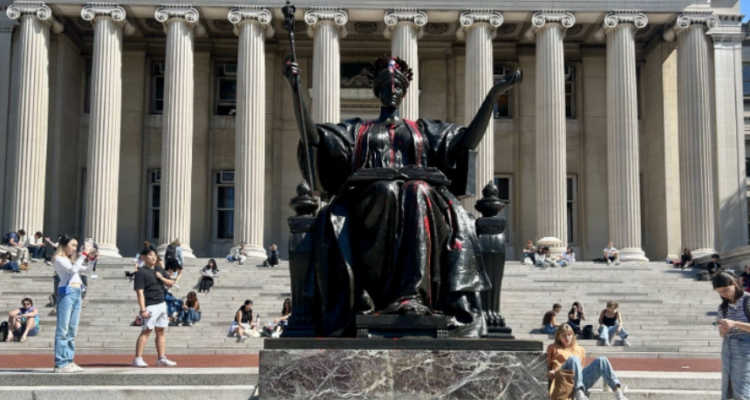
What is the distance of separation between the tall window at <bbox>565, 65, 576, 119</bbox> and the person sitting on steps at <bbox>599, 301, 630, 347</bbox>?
2381 centimetres

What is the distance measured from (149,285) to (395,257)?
7.24m

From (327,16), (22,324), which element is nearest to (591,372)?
(22,324)

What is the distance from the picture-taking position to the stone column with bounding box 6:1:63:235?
128 ft

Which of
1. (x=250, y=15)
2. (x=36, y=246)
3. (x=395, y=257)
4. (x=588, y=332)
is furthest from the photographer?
(x=250, y=15)

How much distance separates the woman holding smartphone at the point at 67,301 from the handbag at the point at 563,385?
236 inches

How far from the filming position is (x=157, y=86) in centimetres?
4619

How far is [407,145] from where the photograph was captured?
967cm

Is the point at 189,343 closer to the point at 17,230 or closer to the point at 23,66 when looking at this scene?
the point at 17,230

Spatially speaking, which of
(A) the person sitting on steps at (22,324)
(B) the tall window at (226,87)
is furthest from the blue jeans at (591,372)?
(B) the tall window at (226,87)

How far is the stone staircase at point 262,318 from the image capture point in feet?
36.0

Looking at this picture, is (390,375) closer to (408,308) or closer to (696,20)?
(408,308)

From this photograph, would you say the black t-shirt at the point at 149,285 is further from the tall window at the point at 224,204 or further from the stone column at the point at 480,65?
the tall window at the point at 224,204

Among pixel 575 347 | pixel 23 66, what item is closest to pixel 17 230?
pixel 23 66

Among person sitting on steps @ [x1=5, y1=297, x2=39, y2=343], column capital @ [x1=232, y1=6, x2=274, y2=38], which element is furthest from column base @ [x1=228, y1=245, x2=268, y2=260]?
person sitting on steps @ [x1=5, y1=297, x2=39, y2=343]
